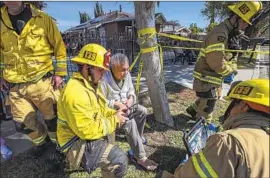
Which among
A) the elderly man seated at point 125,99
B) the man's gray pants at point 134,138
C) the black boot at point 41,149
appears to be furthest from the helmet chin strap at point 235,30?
the black boot at point 41,149

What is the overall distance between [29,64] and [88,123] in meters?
1.38

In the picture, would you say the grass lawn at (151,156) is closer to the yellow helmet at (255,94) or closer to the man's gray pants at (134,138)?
the man's gray pants at (134,138)

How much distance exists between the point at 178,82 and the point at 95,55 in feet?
18.5

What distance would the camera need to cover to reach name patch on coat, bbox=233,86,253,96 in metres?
1.56

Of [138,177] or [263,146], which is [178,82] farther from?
[263,146]

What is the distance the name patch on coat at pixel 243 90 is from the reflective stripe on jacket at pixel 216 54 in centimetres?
214

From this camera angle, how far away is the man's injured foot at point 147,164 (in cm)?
338

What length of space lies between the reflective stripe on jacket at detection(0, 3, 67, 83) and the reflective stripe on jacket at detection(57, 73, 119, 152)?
105 cm

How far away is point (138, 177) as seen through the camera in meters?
3.26

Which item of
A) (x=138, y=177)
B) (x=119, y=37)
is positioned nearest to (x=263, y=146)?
(x=138, y=177)

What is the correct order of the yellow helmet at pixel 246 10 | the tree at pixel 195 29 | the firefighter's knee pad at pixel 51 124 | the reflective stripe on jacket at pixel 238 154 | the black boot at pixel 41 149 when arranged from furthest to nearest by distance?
the tree at pixel 195 29, the black boot at pixel 41 149, the yellow helmet at pixel 246 10, the firefighter's knee pad at pixel 51 124, the reflective stripe on jacket at pixel 238 154

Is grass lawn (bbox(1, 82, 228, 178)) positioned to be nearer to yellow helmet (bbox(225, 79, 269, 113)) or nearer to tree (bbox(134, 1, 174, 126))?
tree (bbox(134, 1, 174, 126))

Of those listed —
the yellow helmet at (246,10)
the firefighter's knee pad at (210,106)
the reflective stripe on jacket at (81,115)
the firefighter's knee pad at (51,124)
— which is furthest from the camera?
the firefighter's knee pad at (210,106)

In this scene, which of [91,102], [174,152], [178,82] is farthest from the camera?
[178,82]
